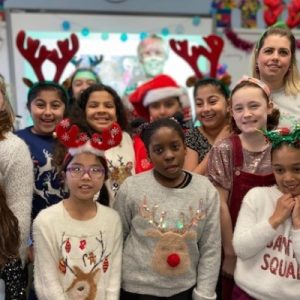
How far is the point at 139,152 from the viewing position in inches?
83.7

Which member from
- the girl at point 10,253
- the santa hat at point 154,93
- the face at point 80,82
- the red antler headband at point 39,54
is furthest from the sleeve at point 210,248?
the face at point 80,82

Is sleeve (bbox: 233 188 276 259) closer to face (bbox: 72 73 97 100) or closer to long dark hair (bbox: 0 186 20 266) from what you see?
long dark hair (bbox: 0 186 20 266)

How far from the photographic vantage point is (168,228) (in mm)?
1645

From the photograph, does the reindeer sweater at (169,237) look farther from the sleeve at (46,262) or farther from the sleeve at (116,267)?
the sleeve at (46,262)

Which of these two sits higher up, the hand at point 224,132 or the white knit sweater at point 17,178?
the hand at point 224,132

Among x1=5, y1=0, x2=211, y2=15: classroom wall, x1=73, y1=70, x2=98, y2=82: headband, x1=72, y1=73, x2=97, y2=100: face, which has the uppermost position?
x1=5, y1=0, x2=211, y2=15: classroom wall

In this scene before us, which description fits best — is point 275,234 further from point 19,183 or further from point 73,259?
point 19,183

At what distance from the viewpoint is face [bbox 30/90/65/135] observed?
7.03 ft

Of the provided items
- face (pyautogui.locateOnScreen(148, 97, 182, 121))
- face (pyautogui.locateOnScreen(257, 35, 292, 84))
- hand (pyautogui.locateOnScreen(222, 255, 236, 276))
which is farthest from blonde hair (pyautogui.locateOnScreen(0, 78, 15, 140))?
face (pyautogui.locateOnScreen(257, 35, 292, 84))

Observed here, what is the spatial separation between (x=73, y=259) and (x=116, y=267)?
158 millimetres

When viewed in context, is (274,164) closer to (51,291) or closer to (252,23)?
(51,291)

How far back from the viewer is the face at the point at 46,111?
2.14 meters

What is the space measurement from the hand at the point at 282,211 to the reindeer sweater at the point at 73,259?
1.85ft

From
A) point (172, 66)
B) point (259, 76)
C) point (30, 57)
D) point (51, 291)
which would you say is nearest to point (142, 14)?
point (172, 66)
